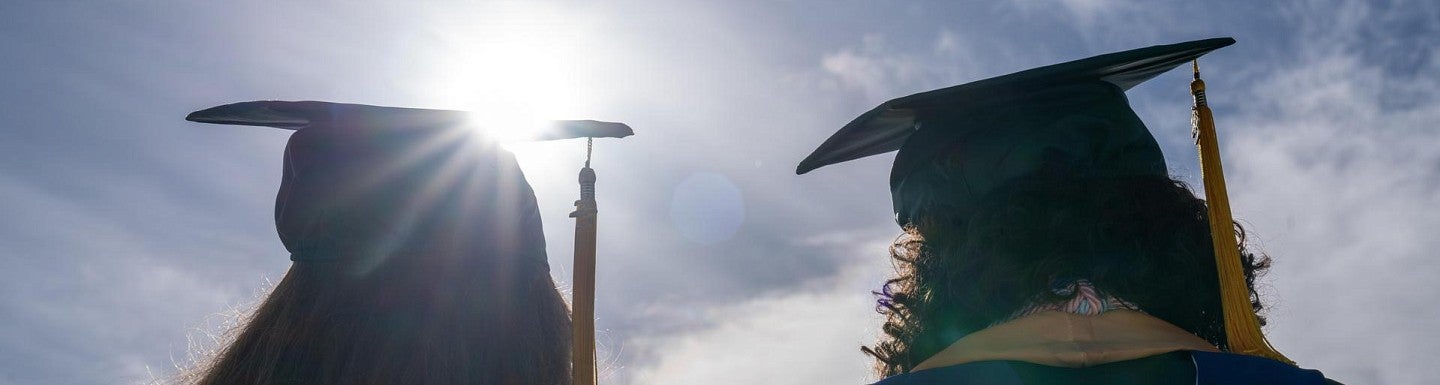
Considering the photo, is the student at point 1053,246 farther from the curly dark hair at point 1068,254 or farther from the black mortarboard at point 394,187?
the black mortarboard at point 394,187

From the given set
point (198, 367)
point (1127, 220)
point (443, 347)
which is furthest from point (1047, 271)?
point (198, 367)

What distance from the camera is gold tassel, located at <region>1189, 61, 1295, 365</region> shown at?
8.63 feet

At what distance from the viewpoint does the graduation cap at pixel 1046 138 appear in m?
2.77

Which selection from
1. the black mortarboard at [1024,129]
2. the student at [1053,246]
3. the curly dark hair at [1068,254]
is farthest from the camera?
the black mortarboard at [1024,129]

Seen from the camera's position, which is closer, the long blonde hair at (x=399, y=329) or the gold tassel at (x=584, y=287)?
the long blonde hair at (x=399, y=329)

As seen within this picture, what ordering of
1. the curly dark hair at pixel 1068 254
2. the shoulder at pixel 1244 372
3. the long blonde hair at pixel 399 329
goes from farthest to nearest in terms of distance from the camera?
the long blonde hair at pixel 399 329
the curly dark hair at pixel 1068 254
the shoulder at pixel 1244 372

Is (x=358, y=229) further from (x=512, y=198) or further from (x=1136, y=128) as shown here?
(x=1136, y=128)

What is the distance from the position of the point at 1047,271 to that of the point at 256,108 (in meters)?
2.43

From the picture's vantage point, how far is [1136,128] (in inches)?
116

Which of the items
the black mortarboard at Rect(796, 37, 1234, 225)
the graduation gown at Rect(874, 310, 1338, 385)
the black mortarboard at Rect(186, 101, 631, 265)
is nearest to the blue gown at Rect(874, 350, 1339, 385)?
the graduation gown at Rect(874, 310, 1338, 385)

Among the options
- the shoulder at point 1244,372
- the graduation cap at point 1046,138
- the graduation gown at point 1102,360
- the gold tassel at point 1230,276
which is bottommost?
the shoulder at point 1244,372

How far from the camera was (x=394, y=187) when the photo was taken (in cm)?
310

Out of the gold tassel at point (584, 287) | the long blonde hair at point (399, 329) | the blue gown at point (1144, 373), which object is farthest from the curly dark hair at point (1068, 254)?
the long blonde hair at point (399, 329)

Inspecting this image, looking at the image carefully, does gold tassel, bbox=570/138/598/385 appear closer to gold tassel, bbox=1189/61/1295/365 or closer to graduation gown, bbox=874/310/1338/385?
graduation gown, bbox=874/310/1338/385
